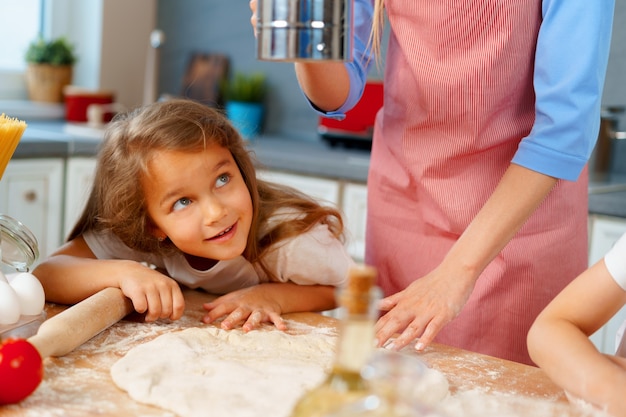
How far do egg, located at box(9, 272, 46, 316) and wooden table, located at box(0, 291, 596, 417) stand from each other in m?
0.06

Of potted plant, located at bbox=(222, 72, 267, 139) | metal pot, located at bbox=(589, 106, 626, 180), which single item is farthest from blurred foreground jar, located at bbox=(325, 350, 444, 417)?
potted plant, located at bbox=(222, 72, 267, 139)

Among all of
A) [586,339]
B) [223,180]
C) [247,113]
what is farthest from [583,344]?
[247,113]

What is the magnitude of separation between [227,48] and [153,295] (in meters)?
2.32

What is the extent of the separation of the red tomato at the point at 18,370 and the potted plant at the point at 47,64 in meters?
2.63

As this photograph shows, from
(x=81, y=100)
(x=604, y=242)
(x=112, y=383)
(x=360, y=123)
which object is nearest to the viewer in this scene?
(x=112, y=383)

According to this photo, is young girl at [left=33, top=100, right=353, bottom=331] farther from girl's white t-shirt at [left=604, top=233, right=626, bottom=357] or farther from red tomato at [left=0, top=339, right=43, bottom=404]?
girl's white t-shirt at [left=604, top=233, right=626, bottom=357]

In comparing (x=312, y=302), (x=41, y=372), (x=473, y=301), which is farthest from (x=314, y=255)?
(x=41, y=372)

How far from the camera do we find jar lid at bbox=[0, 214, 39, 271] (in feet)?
3.92

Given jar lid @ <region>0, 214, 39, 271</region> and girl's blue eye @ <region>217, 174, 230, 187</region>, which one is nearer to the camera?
jar lid @ <region>0, 214, 39, 271</region>

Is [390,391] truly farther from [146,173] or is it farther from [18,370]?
[146,173]

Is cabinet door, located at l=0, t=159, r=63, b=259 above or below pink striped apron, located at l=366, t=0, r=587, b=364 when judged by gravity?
below

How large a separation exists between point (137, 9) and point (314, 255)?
2309mm

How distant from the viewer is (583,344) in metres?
0.98

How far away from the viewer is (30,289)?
1.15m
